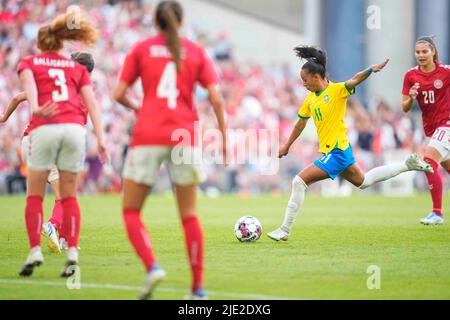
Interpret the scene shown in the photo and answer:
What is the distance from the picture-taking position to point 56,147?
30.3ft

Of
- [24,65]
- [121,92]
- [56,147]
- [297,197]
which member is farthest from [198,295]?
[297,197]

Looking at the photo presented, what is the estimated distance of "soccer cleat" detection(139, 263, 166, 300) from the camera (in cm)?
758

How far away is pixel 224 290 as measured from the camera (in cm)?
850

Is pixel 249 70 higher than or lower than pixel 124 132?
higher

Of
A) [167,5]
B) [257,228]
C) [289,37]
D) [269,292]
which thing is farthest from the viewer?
[289,37]

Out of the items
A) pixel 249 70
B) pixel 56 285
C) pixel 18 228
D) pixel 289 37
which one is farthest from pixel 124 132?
pixel 56 285

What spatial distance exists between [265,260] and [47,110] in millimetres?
3072

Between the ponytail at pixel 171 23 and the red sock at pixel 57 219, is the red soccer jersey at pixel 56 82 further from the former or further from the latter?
the red sock at pixel 57 219

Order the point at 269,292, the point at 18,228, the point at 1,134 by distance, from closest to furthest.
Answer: the point at 269,292, the point at 18,228, the point at 1,134

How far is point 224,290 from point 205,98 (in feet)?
69.1

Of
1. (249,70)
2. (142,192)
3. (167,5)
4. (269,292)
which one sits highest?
(249,70)

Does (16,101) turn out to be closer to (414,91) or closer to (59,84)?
(59,84)

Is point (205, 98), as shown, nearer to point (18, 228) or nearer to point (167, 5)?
point (18, 228)

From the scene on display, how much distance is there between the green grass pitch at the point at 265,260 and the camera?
8.50 metres
